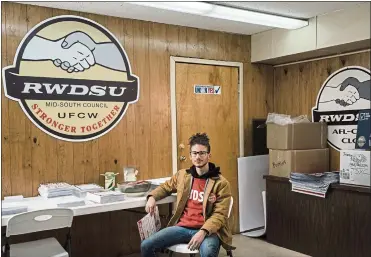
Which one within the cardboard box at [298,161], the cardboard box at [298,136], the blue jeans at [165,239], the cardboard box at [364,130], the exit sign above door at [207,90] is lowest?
the blue jeans at [165,239]

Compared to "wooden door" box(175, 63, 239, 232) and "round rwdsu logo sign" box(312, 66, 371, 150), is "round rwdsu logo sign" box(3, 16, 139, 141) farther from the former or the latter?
"round rwdsu logo sign" box(312, 66, 371, 150)

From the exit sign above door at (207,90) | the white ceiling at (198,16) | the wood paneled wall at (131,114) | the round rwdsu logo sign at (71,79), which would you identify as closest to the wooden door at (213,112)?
the exit sign above door at (207,90)

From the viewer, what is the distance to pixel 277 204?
9.55 ft

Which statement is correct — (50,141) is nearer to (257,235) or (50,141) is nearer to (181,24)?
(181,24)

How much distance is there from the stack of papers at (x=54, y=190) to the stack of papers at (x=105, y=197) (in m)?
0.15

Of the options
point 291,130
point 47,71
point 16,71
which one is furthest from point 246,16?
point 16,71

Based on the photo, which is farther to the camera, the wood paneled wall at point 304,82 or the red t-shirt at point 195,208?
the red t-shirt at point 195,208

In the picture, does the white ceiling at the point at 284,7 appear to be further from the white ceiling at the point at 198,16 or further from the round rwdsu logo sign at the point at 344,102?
the round rwdsu logo sign at the point at 344,102

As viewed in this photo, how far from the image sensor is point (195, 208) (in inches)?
85.4

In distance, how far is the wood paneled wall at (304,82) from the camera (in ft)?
4.92

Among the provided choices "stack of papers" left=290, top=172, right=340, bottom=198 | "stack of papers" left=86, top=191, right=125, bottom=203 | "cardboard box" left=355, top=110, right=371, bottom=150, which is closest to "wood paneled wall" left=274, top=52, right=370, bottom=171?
"cardboard box" left=355, top=110, right=371, bottom=150

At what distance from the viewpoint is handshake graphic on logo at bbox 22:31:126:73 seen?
238cm

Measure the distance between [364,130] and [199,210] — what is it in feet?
4.21

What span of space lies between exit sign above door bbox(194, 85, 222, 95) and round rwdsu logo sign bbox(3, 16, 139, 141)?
0.54 metres
